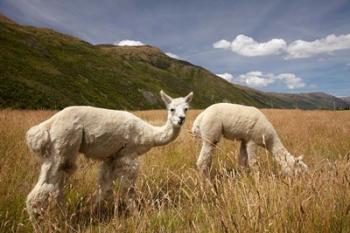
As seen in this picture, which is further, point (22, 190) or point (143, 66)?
point (143, 66)

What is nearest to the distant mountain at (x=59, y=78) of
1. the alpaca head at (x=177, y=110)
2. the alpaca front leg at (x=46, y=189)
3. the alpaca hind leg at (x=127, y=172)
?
the alpaca head at (x=177, y=110)

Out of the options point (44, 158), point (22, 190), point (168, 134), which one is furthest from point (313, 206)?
point (22, 190)

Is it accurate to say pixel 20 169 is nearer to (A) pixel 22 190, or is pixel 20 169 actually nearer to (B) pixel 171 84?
(A) pixel 22 190

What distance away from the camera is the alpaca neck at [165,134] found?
18.7 ft

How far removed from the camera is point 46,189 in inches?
170

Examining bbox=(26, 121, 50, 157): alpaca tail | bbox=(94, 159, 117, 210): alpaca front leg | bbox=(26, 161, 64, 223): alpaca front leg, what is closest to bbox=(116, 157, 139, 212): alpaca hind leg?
bbox=(94, 159, 117, 210): alpaca front leg

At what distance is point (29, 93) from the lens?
4684 cm

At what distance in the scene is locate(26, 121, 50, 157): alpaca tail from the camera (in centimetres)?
439

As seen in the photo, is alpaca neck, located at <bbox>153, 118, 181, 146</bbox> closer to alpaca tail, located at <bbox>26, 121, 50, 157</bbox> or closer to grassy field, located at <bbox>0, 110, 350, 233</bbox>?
grassy field, located at <bbox>0, 110, 350, 233</bbox>

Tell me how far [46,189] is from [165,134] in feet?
7.33

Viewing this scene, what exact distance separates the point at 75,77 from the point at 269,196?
72.1 metres

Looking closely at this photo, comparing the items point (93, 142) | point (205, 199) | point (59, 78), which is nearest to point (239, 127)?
point (93, 142)

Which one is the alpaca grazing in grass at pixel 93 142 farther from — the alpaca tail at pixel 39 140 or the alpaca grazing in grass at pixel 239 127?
the alpaca grazing in grass at pixel 239 127

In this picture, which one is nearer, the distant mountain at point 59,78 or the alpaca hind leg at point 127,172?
the alpaca hind leg at point 127,172
